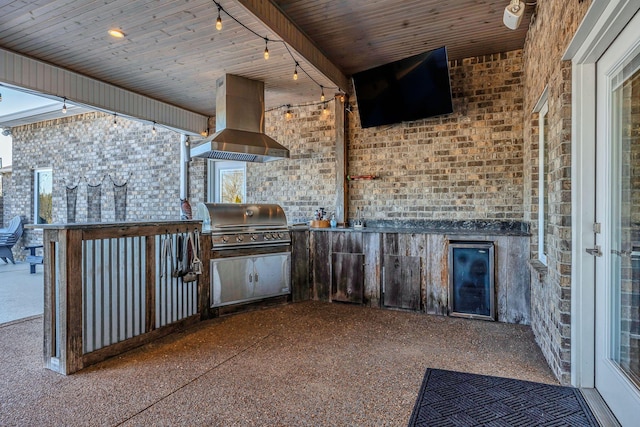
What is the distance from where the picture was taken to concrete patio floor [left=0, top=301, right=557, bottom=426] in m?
2.03

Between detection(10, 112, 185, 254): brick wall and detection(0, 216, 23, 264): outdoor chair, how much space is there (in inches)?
16.0

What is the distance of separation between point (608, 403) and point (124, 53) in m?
5.22

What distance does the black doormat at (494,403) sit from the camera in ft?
6.47

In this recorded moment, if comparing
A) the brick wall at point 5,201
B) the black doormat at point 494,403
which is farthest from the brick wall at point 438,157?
the brick wall at point 5,201

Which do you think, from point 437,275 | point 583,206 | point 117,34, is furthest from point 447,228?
point 117,34

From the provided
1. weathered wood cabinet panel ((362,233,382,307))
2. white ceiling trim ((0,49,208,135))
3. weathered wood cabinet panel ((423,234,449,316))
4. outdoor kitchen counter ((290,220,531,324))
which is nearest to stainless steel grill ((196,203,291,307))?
outdoor kitchen counter ((290,220,531,324))

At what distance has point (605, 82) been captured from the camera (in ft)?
6.79

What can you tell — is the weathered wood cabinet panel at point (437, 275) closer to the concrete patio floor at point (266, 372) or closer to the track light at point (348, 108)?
the concrete patio floor at point (266, 372)

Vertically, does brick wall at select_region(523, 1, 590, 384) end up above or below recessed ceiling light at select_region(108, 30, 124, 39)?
below

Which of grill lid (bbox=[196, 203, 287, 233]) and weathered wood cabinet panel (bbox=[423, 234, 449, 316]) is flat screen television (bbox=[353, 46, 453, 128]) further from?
grill lid (bbox=[196, 203, 287, 233])

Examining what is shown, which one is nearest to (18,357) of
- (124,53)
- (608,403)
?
(124,53)

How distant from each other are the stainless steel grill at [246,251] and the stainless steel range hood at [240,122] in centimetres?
81

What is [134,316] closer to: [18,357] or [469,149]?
[18,357]

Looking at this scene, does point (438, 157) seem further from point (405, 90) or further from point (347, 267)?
point (347, 267)
